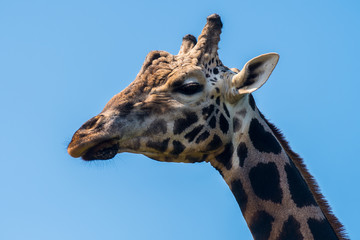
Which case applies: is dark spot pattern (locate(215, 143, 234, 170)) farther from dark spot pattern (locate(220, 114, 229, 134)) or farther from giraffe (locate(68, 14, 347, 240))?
dark spot pattern (locate(220, 114, 229, 134))

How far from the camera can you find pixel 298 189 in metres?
7.24

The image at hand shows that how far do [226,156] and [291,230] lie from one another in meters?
1.39

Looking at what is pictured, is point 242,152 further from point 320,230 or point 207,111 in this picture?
point 320,230

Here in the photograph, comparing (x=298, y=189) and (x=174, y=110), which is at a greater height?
(x=174, y=110)

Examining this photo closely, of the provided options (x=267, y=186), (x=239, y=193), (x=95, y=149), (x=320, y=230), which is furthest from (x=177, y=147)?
(x=320, y=230)

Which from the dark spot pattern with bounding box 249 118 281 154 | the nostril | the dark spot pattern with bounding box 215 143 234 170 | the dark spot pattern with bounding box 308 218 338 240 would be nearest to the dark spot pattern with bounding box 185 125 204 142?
the dark spot pattern with bounding box 215 143 234 170

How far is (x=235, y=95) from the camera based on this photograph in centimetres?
775

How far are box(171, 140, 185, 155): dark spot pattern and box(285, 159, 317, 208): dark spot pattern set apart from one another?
1.48m

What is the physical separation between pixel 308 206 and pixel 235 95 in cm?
188

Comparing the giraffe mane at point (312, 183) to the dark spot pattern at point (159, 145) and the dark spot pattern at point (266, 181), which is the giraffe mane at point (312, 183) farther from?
the dark spot pattern at point (159, 145)

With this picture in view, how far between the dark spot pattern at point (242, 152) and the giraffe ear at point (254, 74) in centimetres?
77

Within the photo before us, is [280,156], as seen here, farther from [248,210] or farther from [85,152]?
[85,152]

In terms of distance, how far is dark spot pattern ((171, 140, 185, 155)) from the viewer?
742cm

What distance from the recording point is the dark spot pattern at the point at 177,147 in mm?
7418
